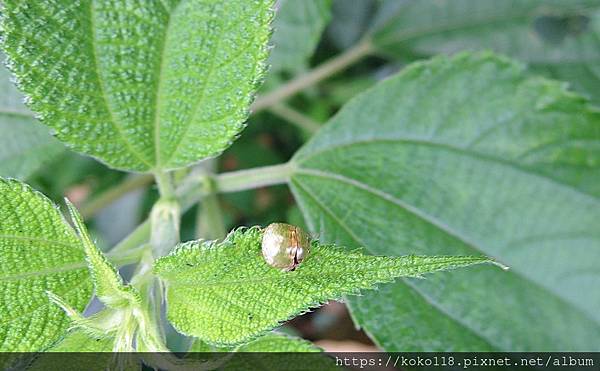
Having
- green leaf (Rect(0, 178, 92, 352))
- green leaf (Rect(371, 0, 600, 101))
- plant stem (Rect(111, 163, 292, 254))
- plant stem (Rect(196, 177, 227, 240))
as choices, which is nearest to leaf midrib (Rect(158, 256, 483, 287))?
green leaf (Rect(0, 178, 92, 352))

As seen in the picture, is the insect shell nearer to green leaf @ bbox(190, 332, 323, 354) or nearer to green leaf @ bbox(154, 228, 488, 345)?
green leaf @ bbox(154, 228, 488, 345)

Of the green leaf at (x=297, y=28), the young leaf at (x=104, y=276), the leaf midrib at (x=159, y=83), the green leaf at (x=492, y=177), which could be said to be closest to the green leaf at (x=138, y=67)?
the leaf midrib at (x=159, y=83)

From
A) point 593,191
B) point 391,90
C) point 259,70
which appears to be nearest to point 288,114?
point 391,90

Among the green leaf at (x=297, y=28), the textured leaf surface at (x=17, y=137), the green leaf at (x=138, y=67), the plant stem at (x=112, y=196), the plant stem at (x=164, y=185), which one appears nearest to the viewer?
the green leaf at (x=138, y=67)

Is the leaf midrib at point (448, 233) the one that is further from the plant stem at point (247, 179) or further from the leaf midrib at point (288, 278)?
the leaf midrib at point (288, 278)

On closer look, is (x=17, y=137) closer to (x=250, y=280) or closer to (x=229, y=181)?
(x=229, y=181)

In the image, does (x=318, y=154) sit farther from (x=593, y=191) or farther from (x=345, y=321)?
(x=345, y=321)
